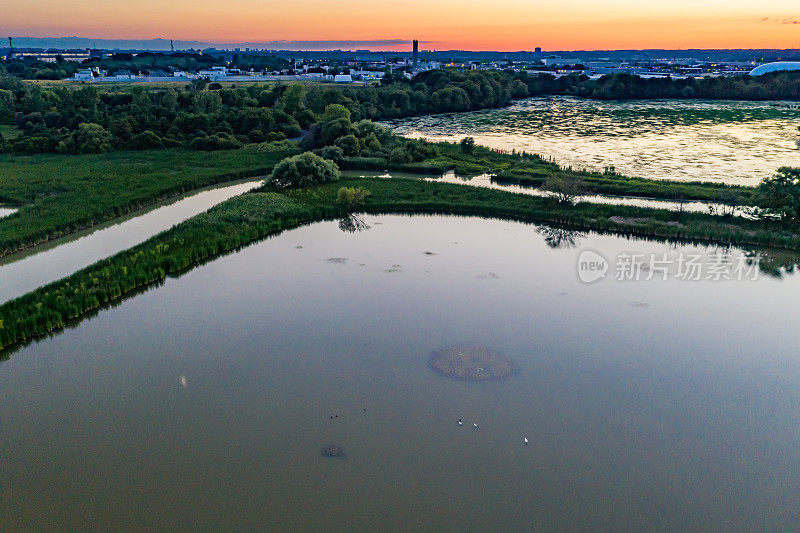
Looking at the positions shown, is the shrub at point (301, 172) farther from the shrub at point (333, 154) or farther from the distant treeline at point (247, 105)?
the distant treeline at point (247, 105)

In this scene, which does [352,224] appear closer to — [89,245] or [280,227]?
[280,227]

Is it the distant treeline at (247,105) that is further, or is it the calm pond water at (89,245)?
the distant treeline at (247,105)

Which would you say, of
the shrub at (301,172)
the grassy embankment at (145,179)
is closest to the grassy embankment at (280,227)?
the shrub at (301,172)

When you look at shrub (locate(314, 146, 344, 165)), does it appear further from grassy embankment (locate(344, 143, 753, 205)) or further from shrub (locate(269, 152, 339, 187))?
shrub (locate(269, 152, 339, 187))

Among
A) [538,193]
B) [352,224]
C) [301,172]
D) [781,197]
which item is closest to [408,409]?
[352,224]

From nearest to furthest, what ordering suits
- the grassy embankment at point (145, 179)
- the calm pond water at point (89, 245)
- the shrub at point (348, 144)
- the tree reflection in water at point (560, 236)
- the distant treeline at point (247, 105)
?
the calm pond water at point (89, 245) < the tree reflection in water at point (560, 236) < the grassy embankment at point (145, 179) < the shrub at point (348, 144) < the distant treeline at point (247, 105)

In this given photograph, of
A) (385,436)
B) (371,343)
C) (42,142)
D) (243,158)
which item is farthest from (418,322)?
(42,142)

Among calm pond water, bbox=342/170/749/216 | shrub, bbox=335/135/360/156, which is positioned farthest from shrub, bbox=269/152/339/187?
shrub, bbox=335/135/360/156
